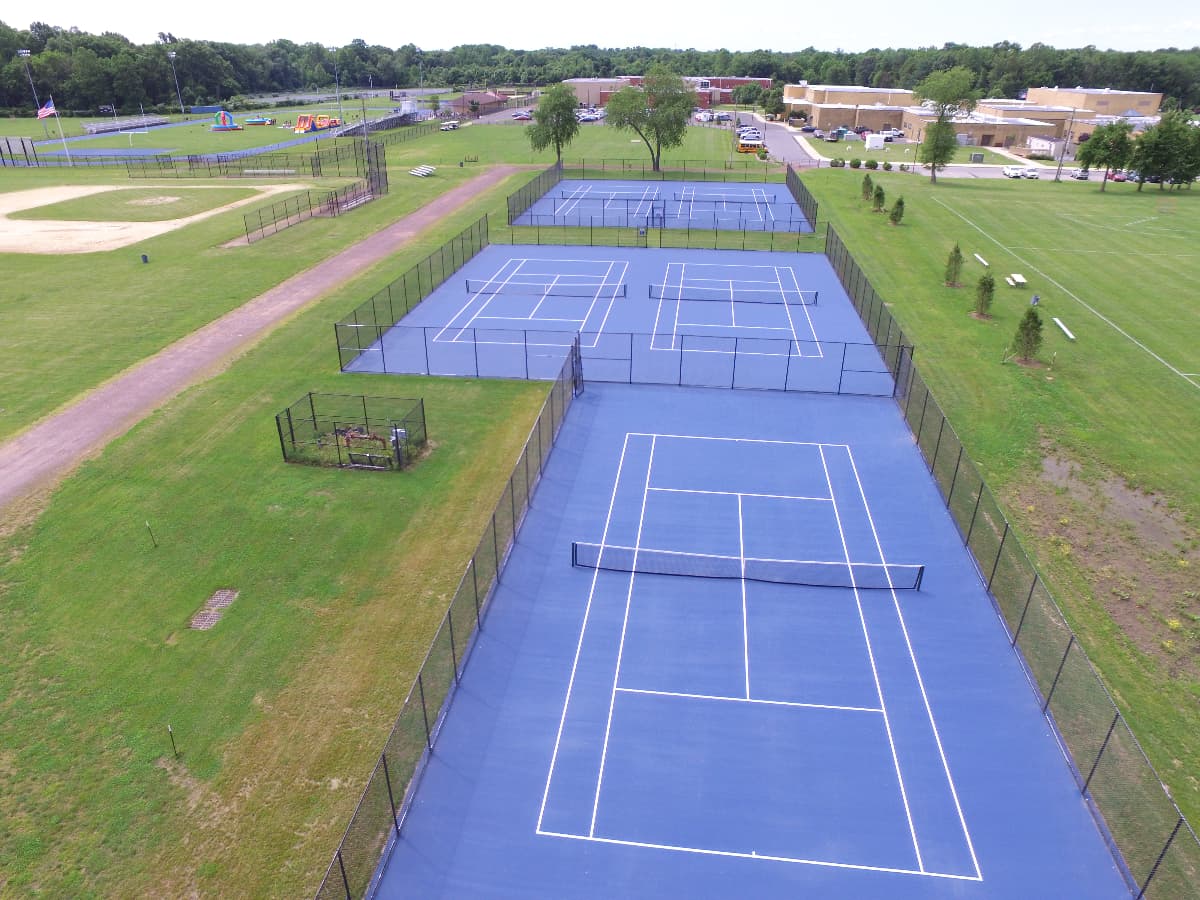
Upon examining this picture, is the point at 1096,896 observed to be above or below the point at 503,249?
below

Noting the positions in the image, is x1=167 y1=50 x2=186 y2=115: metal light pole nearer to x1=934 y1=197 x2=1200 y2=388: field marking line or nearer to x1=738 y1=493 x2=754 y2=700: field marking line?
x1=934 y1=197 x2=1200 y2=388: field marking line

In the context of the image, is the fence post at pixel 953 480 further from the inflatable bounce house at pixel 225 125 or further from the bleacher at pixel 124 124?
the bleacher at pixel 124 124

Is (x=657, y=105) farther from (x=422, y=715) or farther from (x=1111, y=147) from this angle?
(x=422, y=715)

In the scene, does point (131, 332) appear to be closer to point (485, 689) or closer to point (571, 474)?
point (571, 474)

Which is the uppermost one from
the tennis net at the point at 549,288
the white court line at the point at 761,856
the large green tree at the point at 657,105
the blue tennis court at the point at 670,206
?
the large green tree at the point at 657,105

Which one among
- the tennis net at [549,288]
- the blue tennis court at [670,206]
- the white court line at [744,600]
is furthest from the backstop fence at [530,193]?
the white court line at [744,600]

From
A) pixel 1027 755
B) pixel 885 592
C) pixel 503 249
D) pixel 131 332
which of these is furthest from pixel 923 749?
pixel 503 249

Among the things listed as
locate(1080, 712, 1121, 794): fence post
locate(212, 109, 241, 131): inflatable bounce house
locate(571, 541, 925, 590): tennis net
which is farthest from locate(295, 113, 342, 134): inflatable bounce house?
locate(1080, 712, 1121, 794): fence post
